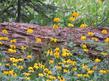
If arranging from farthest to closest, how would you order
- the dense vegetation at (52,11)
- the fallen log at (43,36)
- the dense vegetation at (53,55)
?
1. the dense vegetation at (52,11)
2. the fallen log at (43,36)
3. the dense vegetation at (53,55)

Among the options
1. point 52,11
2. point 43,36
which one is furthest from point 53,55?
point 52,11

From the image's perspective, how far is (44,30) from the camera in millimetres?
6020

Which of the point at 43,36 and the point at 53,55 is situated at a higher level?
the point at 43,36

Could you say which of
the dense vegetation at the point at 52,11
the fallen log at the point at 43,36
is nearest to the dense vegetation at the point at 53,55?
the fallen log at the point at 43,36

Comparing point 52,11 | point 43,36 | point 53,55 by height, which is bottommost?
point 53,55

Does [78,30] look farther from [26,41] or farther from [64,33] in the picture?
[26,41]

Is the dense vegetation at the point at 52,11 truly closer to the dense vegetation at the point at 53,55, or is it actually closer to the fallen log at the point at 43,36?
the fallen log at the point at 43,36

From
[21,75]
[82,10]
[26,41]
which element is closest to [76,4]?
[82,10]

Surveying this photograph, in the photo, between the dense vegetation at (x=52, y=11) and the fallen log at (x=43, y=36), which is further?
the dense vegetation at (x=52, y=11)

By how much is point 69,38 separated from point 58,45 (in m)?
0.22

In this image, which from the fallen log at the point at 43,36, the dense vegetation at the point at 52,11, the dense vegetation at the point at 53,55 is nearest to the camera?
the dense vegetation at the point at 53,55

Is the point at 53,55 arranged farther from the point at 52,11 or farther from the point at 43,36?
the point at 52,11

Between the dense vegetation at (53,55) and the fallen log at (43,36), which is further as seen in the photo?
the fallen log at (43,36)

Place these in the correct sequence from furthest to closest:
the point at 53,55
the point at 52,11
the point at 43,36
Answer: the point at 52,11 < the point at 43,36 < the point at 53,55
